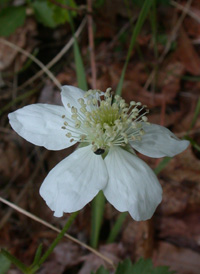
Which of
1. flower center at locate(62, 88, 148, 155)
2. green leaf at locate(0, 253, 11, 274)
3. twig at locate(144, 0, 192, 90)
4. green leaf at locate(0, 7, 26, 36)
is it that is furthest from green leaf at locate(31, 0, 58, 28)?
green leaf at locate(0, 253, 11, 274)

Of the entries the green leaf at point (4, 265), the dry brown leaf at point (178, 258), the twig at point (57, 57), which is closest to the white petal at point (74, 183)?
the green leaf at point (4, 265)

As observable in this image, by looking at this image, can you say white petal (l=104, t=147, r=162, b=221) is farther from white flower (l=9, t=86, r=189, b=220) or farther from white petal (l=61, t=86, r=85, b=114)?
white petal (l=61, t=86, r=85, b=114)

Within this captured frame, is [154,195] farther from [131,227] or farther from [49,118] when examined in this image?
[131,227]

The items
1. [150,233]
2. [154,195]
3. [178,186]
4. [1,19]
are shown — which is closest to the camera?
[154,195]

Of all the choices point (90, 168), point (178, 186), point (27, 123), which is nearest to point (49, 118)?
point (27, 123)

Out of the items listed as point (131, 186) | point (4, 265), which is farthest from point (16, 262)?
point (131, 186)

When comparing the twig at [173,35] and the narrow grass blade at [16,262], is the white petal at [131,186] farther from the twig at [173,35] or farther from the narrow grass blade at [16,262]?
the twig at [173,35]

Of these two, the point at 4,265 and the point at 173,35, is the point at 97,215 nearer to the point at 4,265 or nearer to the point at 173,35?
the point at 4,265

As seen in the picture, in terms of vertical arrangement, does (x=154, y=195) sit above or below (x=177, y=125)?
above
